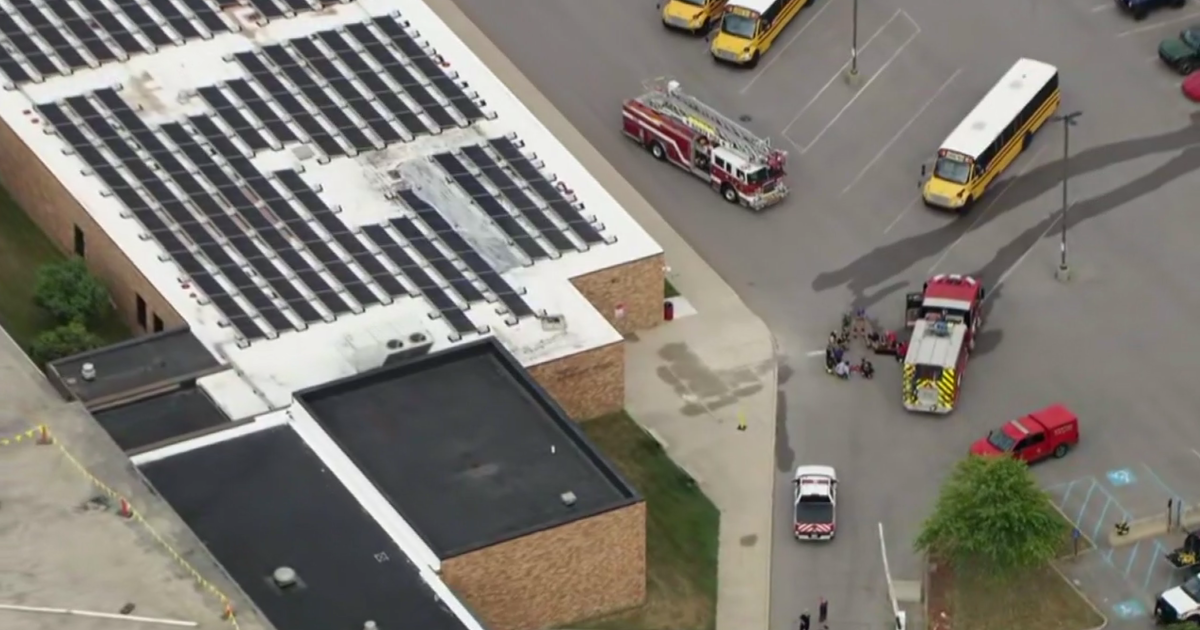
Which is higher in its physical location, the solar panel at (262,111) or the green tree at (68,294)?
the solar panel at (262,111)

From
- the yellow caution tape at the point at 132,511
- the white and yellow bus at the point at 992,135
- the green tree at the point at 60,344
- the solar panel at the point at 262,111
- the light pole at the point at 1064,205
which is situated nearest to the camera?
the yellow caution tape at the point at 132,511

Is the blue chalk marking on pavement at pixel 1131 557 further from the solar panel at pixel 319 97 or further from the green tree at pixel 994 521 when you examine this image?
the solar panel at pixel 319 97

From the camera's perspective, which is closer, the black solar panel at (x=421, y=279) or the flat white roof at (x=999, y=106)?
the black solar panel at (x=421, y=279)

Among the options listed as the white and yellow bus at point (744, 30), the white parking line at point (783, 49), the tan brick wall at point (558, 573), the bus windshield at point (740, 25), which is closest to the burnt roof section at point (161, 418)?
the tan brick wall at point (558, 573)

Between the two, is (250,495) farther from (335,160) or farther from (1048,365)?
(1048,365)

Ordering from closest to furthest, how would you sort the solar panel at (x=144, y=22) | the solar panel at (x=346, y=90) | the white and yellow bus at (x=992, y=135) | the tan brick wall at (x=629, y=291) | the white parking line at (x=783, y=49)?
the tan brick wall at (x=629, y=291) < the solar panel at (x=346, y=90) < the white and yellow bus at (x=992, y=135) < the solar panel at (x=144, y=22) < the white parking line at (x=783, y=49)

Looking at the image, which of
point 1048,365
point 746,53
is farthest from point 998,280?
point 746,53

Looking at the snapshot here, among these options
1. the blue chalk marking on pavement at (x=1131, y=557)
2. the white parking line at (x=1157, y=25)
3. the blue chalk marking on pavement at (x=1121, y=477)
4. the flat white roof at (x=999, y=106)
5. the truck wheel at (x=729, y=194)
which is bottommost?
the blue chalk marking on pavement at (x=1131, y=557)

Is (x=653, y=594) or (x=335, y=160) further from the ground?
(x=335, y=160)
